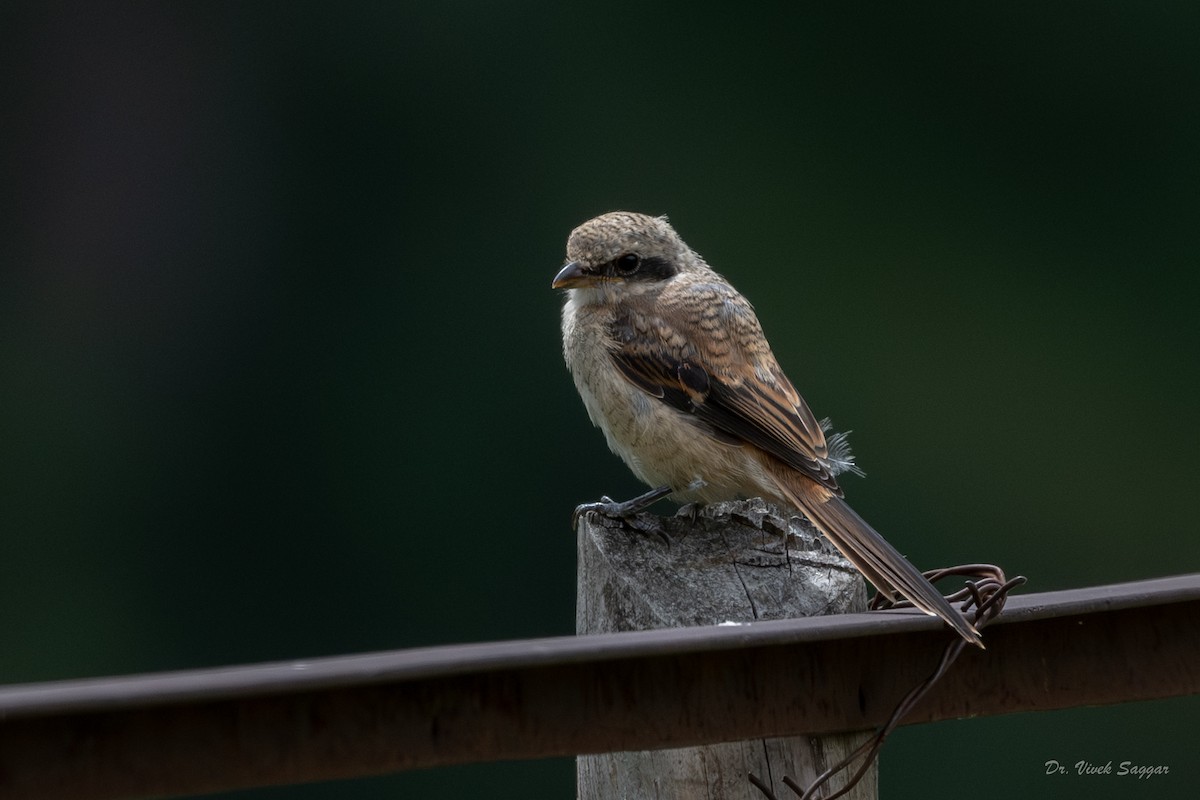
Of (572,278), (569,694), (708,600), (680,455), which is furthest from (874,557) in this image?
(572,278)

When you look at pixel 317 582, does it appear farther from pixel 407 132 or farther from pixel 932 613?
pixel 932 613

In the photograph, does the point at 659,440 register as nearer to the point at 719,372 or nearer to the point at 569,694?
the point at 719,372

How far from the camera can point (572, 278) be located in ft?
13.3

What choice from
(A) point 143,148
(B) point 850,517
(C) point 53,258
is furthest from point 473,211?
(B) point 850,517

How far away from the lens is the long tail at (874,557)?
2.12 m

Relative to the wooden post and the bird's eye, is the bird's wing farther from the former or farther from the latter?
the wooden post

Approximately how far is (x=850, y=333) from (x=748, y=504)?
637cm

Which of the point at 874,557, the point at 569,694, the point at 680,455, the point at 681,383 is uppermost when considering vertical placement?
the point at 681,383

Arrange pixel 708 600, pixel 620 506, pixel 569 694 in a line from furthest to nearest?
1. pixel 620 506
2. pixel 708 600
3. pixel 569 694

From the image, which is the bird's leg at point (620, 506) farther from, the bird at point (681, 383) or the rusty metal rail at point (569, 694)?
the rusty metal rail at point (569, 694)

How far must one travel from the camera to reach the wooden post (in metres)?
2.15

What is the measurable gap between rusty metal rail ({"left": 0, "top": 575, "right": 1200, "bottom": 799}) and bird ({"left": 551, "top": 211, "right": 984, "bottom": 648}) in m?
1.01

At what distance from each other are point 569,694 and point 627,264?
7.79ft

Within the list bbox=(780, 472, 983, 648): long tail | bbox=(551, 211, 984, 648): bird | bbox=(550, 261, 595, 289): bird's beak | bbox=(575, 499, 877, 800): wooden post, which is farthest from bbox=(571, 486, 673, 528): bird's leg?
bbox=(550, 261, 595, 289): bird's beak
